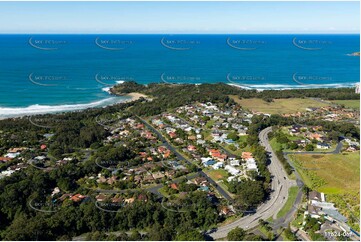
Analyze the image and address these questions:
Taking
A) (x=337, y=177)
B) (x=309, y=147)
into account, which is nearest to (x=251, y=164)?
(x=337, y=177)

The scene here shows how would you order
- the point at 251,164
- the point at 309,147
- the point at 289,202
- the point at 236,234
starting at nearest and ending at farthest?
1. the point at 236,234
2. the point at 289,202
3. the point at 251,164
4. the point at 309,147

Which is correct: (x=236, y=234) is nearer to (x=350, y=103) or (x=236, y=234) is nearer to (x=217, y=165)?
(x=217, y=165)

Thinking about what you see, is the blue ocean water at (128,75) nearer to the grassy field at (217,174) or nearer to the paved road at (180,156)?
the paved road at (180,156)

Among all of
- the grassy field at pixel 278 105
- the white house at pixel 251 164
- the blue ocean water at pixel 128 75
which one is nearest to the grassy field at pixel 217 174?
the white house at pixel 251 164

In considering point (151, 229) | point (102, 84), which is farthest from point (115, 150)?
point (102, 84)

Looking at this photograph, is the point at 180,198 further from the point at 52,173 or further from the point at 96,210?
the point at 52,173

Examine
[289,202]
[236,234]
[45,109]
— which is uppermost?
[45,109]
